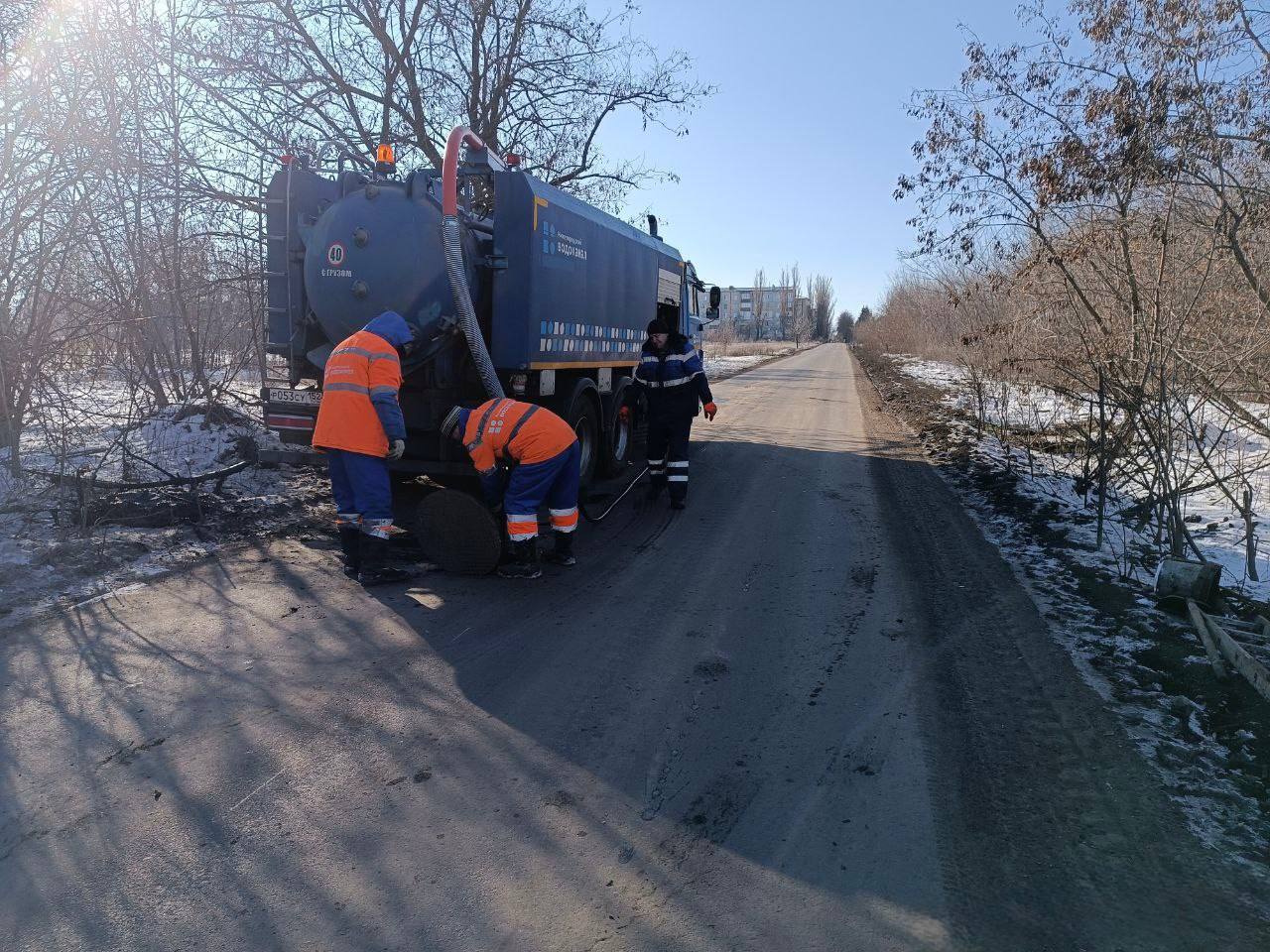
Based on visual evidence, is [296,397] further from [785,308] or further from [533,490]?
[785,308]

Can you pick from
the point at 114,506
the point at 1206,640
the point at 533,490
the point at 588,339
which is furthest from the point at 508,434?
the point at 1206,640

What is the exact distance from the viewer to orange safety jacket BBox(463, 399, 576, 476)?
17.7 ft

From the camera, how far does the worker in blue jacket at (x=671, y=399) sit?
314 inches

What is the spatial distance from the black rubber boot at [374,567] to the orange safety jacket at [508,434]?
0.88 metres

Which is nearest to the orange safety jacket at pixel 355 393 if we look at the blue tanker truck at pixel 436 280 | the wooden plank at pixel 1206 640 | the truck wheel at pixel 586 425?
the blue tanker truck at pixel 436 280

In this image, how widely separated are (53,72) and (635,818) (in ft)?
26.8

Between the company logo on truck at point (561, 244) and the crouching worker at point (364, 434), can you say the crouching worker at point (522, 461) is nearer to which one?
the crouching worker at point (364, 434)

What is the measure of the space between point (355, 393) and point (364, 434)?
11.2 inches

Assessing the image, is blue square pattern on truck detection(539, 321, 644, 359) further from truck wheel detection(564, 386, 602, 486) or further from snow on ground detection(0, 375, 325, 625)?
snow on ground detection(0, 375, 325, 625)

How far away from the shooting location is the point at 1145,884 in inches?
102

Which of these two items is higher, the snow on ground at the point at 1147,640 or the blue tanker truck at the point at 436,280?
the blue tanker truck at the point at 436,280

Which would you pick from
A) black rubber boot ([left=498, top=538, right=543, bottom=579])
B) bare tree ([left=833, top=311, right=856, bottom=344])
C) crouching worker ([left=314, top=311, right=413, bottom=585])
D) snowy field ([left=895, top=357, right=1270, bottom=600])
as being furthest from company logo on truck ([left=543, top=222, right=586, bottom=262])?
bare tree ([left=833, top=311, right=856, bottom=344])

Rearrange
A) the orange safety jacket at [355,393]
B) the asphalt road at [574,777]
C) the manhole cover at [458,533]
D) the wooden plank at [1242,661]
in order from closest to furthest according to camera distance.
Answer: the asphalt road at [574,777] < the wooden plank at [1242,661] < the orange safety jacket at [355,393] < the manhole cover at [458,533]

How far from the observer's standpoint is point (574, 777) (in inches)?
124
